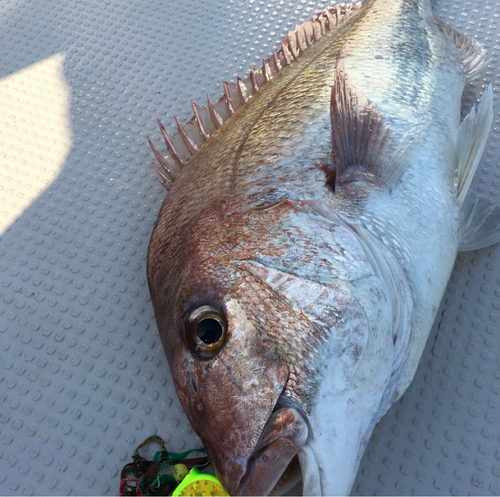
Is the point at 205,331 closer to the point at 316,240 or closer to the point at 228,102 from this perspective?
the point at 316,240

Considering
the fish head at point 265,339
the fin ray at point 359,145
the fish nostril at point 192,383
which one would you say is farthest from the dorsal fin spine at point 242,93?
the fish nostril at point 192,383

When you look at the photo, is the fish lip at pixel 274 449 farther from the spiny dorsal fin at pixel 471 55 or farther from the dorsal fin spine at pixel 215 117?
the spiny dorsal fin at pixel 471 55

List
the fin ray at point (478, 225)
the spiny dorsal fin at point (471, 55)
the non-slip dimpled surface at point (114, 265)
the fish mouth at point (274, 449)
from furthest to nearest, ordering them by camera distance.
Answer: the spiny dorsal fin at point (471, 55)
the fin ray at point (478, 225)
the non-slip dimpled surface at point (114, 265)
the fish mouth at point (274, 449)

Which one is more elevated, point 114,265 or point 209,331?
point 209,331

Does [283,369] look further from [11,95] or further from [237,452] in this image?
[11,95]

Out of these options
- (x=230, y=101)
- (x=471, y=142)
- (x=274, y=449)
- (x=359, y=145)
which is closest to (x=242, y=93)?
(x=230, y=101)

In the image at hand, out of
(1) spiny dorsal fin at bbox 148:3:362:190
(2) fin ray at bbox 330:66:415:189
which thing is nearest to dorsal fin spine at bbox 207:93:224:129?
(1) spiny dorsal fin at bbox 148:3:362:190

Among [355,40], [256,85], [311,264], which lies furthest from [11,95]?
[311,264]
